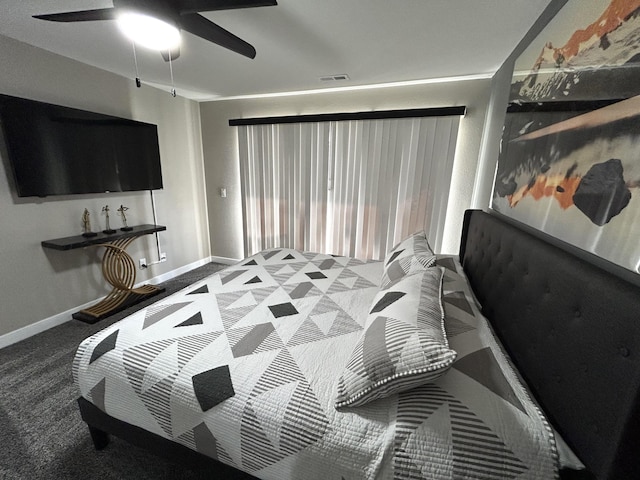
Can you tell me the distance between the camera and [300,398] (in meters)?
0.95

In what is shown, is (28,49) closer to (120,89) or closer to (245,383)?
(120,89)

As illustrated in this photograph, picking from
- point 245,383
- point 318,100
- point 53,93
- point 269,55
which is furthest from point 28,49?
point 245,383

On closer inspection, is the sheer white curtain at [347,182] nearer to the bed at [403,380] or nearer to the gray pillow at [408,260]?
the gray pillow at [408,260]

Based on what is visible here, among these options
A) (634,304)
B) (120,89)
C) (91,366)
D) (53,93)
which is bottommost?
(91,366)

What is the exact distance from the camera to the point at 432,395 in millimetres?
853

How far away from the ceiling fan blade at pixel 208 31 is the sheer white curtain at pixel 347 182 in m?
1.65

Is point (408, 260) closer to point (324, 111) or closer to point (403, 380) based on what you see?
point (403, 380)

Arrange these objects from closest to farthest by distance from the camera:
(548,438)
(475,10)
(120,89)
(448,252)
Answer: (548,438) → (475,10) → (120,89) → (448,252)

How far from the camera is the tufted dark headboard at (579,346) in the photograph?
1.92ft

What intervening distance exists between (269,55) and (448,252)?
275 centimetres

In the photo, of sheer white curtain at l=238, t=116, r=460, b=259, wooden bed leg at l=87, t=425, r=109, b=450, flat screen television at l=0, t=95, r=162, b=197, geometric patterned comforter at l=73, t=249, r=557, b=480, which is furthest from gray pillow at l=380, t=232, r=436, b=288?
flat screen television at l=0, t=95, r=162, b=197

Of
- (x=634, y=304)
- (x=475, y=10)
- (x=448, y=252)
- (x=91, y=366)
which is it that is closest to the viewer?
(x=634, y=304)

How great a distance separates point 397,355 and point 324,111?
3037 mm

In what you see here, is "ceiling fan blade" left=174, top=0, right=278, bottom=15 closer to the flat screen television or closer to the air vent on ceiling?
the air vent on ceiling
